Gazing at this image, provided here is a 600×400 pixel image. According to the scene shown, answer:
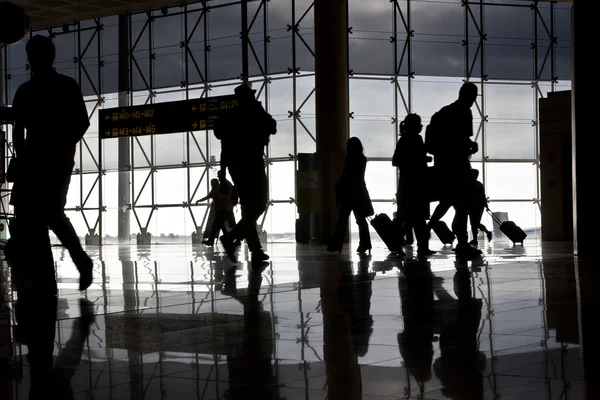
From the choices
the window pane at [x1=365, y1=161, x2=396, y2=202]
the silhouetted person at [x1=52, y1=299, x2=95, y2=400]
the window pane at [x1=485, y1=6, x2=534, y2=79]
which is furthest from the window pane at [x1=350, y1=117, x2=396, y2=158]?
the silhouetted person at [x1=52, y1=299, x2=95, y2=400]

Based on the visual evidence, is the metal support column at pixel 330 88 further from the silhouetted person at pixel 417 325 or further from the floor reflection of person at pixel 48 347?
the floor reflection of person at pixel 48 347

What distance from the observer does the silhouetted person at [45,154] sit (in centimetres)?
523

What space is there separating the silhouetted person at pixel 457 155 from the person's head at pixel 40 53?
15.3 ft

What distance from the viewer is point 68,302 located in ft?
15.9

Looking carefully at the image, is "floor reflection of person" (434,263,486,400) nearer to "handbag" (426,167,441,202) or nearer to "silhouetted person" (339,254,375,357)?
"silhouetted person" (339,254,375,357)

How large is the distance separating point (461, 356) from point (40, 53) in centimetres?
368

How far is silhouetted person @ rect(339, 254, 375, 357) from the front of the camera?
304cm

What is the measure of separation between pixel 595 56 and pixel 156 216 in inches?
732

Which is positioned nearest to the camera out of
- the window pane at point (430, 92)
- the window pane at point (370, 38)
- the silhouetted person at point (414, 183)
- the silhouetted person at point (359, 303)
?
the silhouetted person at point (359, 303)

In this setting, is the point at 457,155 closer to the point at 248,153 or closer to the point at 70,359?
the point at 248,153

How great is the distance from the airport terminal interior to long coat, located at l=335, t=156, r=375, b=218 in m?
0.69

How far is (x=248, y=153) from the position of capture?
8336 millimetres

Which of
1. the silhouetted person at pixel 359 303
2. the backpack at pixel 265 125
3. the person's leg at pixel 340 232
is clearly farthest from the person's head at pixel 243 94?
the person's leg at pixel 340 232

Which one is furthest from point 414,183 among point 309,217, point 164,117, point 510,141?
point 510,141
